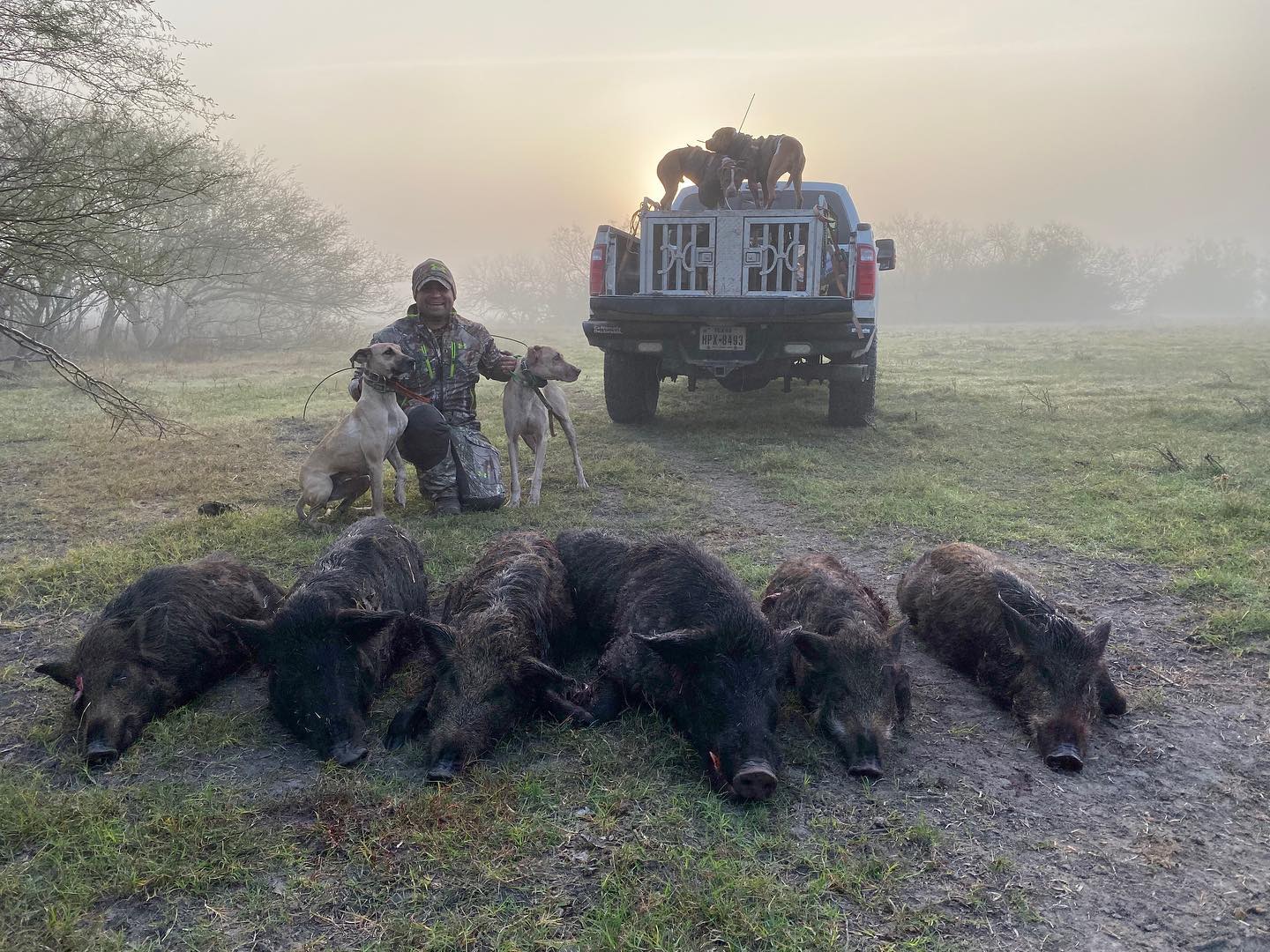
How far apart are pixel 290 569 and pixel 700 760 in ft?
11.4

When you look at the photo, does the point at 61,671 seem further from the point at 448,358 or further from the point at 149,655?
the point at 448,358

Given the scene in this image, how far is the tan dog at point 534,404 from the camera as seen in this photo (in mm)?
7074

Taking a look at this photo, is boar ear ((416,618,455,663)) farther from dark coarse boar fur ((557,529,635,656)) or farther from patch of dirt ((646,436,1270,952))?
patch of dirt ((646,436,1270,952))

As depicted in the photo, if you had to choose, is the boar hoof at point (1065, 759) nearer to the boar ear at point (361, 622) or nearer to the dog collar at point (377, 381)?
the boar ear at point (361, 622)

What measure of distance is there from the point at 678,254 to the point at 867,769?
686 centimetres

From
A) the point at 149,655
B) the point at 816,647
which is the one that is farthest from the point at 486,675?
the point at 149,655

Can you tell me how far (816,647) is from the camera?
147 inches

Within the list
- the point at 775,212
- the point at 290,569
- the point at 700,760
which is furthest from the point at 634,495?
the point at 700,760

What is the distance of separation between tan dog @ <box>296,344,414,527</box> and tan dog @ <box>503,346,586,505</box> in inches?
40.0

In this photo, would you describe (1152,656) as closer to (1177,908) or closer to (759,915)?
(1177,908)

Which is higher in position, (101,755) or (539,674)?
(539,674)

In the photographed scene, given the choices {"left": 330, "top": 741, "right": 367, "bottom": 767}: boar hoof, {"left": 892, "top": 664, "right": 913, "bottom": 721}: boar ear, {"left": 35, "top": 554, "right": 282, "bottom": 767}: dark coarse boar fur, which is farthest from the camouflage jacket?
{"left": 892, "top": 664, "right": 913, "bottom": 721}: boar ear

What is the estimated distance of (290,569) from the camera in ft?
18.4

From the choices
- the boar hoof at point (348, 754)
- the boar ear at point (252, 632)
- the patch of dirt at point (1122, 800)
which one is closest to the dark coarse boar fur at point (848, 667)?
the patch of dirt at point (1122, 800)
